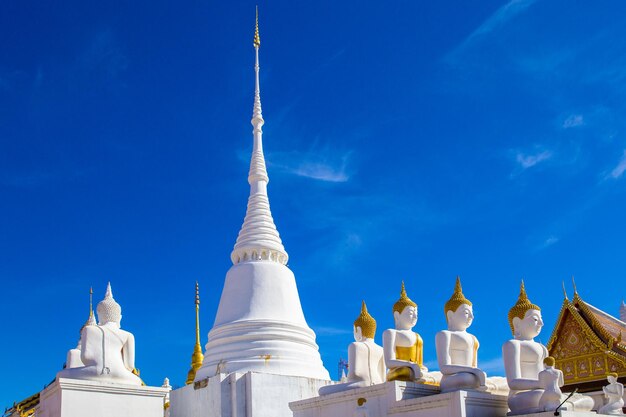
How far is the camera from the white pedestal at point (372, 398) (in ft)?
48.6

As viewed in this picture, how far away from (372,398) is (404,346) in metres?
1.43

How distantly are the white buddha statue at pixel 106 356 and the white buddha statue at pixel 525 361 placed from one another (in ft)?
22.7

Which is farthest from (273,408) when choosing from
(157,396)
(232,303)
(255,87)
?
(255,87)

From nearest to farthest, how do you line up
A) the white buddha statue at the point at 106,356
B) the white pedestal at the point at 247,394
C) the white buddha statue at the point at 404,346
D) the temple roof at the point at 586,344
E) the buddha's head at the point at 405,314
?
the white buddha statue at the point at 106,356, the white buddha statue at the point at 404,346, the buddha's head at the point at 405,314, the white pedestal at the point at 247,394, the temple roof at the point at 586,344

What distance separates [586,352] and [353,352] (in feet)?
32.4

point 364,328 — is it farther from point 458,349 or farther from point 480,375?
point 480,375

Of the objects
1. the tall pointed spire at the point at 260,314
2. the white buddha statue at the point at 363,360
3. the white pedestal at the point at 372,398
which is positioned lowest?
the white pedestal at the point at 372,398

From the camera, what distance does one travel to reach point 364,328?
1722cm

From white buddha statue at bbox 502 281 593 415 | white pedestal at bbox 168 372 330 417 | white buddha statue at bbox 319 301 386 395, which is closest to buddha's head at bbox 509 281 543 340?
white buddha statue at bbox 502 281 593 415

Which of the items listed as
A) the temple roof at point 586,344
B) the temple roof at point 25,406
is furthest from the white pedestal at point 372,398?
the temple roof at point 25,406

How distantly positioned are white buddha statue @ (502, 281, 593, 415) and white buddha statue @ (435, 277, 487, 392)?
611 millimetres

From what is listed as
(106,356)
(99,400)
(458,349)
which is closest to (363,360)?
(458,349)

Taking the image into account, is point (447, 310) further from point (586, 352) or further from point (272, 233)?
point (272, 233)

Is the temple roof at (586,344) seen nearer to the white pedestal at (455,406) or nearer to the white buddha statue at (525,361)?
the white buddha statue at (525,361)
